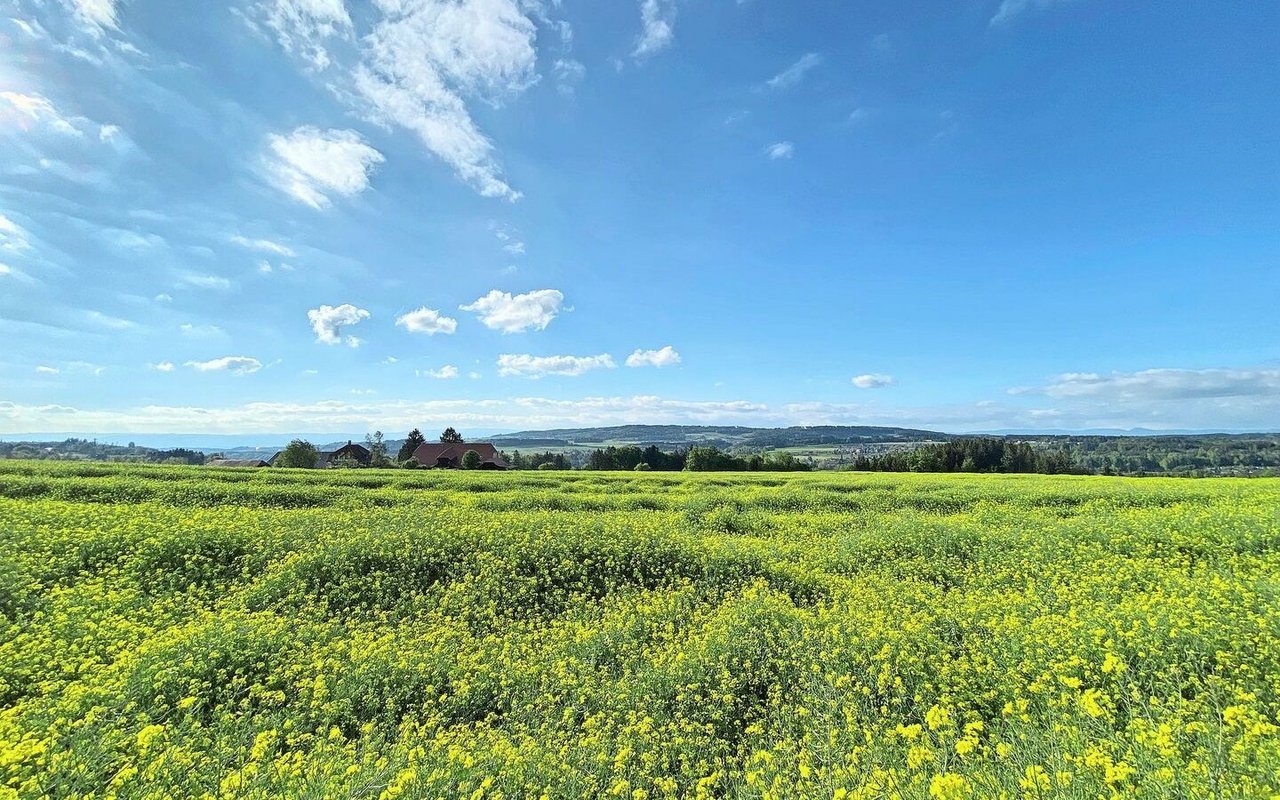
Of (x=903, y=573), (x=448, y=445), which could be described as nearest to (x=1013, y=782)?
(x=903, y=573)

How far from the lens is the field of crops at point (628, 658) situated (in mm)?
5094

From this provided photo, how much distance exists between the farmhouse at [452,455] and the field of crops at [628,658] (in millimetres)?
61775

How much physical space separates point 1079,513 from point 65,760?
2587cm

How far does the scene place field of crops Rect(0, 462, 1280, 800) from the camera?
509 centimetres

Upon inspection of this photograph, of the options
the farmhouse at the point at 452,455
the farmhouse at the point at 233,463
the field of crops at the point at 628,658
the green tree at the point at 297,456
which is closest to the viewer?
the field of crops at the point at 628,658

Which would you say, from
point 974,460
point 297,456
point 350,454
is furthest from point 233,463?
point 974,460

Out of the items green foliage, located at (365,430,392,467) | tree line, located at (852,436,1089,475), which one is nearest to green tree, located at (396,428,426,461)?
green foliage, located at (365,430,392,467)

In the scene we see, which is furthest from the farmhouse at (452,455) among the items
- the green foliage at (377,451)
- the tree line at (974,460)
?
the tree line at (974,460)

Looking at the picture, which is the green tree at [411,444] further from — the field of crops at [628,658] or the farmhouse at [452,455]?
the field of crops at [628,658]

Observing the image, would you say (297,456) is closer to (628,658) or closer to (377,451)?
(377,451)

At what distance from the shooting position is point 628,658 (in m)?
8.89

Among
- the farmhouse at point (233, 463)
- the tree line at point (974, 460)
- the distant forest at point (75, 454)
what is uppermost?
the distant forest at point (75, 454)

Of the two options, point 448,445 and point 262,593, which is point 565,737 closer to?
point 262,593

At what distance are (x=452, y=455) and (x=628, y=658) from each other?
75.3 m
